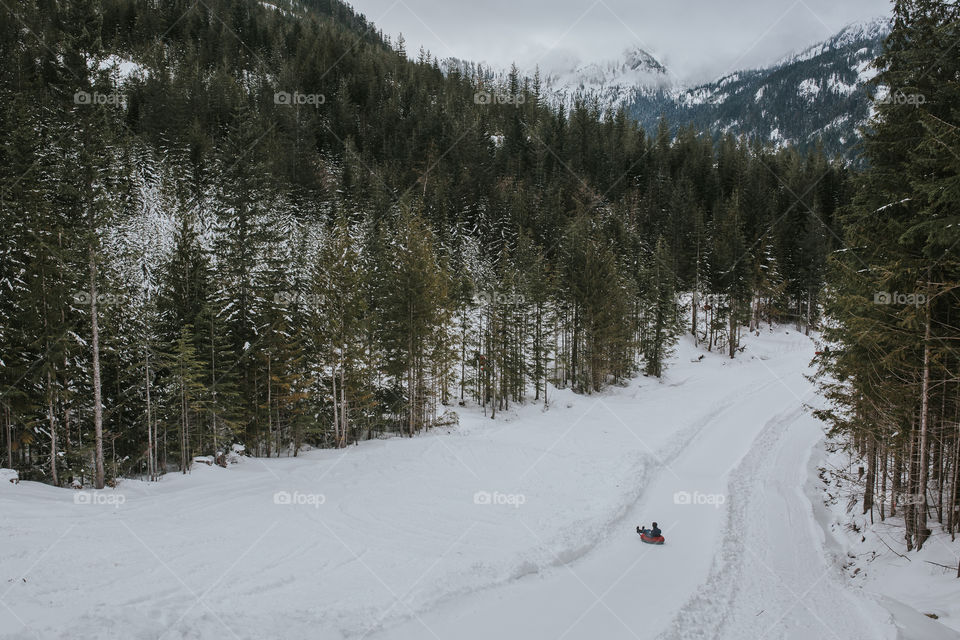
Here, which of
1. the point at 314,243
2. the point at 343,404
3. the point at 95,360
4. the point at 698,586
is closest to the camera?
the point at 698,586

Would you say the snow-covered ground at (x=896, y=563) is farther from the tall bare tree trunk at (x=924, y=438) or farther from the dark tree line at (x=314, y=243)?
the dark tree line at (x=314, y=243)

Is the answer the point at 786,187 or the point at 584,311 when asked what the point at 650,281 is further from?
the point at 786,187

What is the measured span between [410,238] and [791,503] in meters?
19.4

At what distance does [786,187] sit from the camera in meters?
74.1

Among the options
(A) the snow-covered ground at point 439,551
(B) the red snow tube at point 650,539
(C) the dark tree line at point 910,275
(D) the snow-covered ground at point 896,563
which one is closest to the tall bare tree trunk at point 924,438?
(C) the dark tree line at point 910,275

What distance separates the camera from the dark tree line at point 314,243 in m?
16.4

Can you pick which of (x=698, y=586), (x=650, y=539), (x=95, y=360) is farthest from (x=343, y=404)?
(x=698, y=586)

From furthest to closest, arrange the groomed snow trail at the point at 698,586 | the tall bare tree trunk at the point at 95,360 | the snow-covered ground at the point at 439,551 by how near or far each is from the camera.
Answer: the tall bare tree trunk at the point at 95,360 → the groomed snow trail at the point at 698,586 → the snow-covered ground at the point at 439,551

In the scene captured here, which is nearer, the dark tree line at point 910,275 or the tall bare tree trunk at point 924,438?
the dark tree line at point 910,275

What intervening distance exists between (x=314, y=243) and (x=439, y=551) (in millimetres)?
43569

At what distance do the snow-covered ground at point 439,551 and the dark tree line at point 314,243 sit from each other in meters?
4.40

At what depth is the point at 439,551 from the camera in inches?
484

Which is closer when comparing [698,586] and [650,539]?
[698,586]

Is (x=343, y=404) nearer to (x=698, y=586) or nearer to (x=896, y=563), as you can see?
(x=698, y=586)
